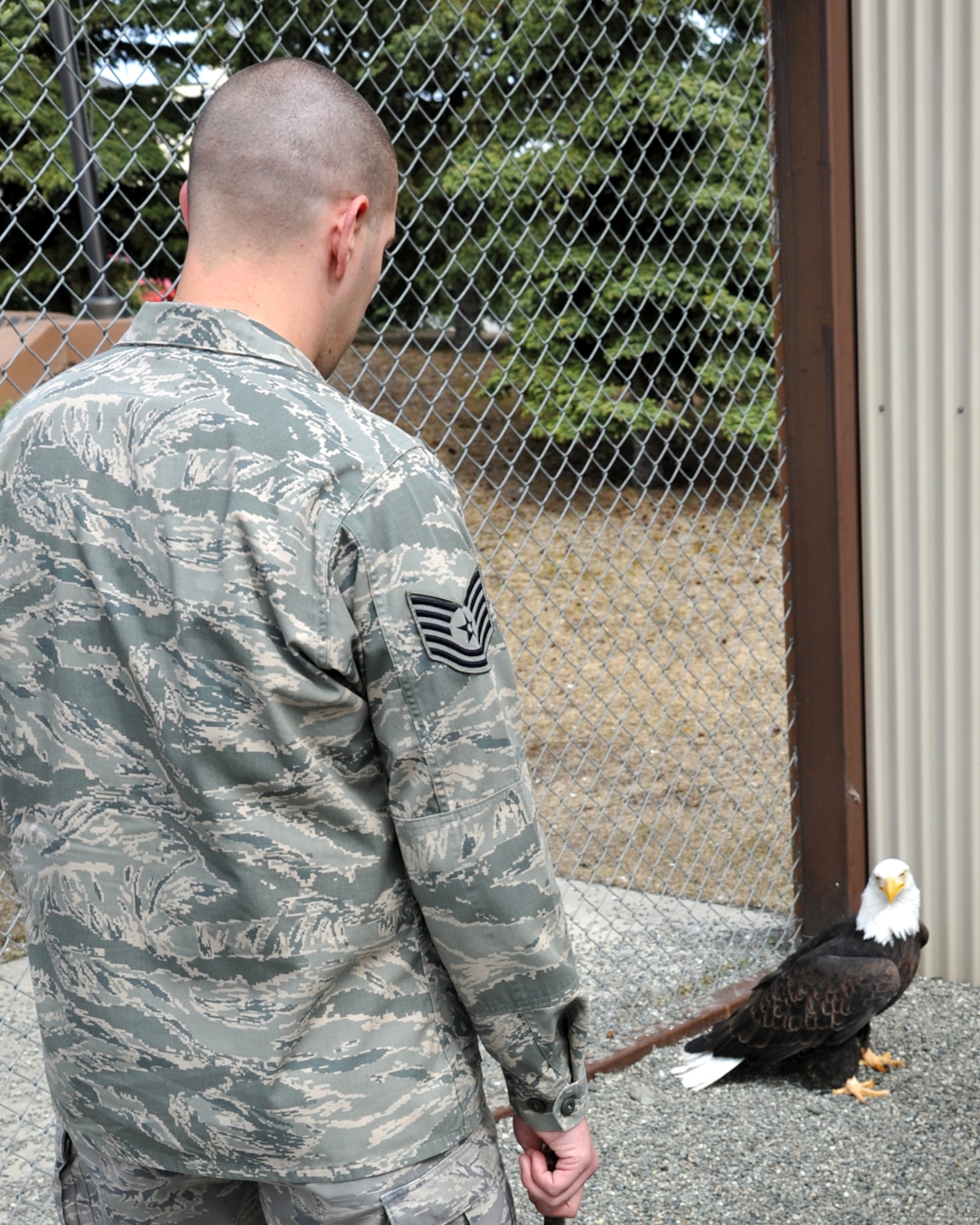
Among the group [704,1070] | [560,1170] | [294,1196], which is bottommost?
[704,1070]

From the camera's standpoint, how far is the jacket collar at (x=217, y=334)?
1.29 meters

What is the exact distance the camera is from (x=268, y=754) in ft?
3.96

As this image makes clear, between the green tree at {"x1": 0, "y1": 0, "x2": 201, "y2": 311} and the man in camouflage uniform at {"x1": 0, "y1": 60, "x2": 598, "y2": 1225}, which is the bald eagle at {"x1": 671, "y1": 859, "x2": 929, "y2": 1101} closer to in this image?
the man in camouflage uniform at {"x1": 0, "y1": 60, "x2": 598, "y2": 1225}

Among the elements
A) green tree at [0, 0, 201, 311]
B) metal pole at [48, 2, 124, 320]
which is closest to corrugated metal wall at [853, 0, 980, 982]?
metal pole at [48, 2, 124, 320]

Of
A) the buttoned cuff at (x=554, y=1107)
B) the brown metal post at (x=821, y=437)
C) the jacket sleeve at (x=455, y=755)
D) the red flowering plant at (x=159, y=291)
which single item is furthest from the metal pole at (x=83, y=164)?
the brown metal post at (x=821, y=437)

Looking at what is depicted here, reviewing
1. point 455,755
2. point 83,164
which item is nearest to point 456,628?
point 455,755

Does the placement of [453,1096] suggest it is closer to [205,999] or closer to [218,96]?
[205,999]

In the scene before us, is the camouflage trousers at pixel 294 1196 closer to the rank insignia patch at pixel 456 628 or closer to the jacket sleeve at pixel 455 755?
the jacket sleeve at pixel 455 755

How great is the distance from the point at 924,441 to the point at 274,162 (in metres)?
2.36

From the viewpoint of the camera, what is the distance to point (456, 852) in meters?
1.26

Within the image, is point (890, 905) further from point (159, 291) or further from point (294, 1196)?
point (159, 291)

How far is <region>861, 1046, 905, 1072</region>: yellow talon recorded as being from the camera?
3105 millimetres

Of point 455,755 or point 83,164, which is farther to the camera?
point 83,164

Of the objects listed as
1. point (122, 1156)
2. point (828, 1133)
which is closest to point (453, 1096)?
point (122, 1156)
